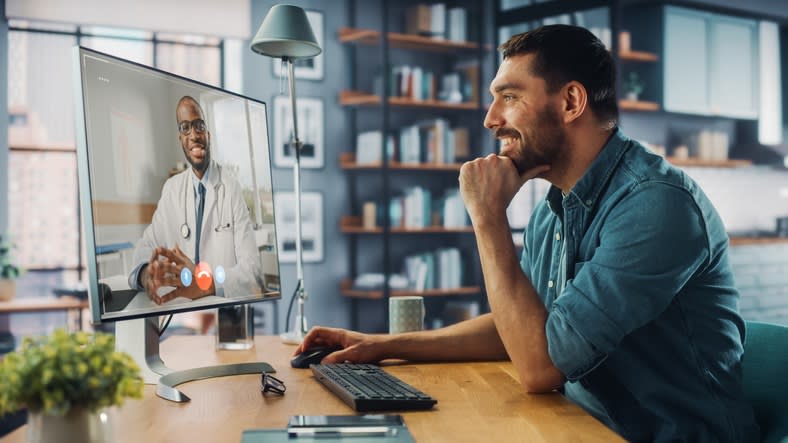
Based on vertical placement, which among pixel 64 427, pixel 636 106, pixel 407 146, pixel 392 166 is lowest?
pixel 64 427

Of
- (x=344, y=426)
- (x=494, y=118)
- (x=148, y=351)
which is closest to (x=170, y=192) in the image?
(x=148, y=351)

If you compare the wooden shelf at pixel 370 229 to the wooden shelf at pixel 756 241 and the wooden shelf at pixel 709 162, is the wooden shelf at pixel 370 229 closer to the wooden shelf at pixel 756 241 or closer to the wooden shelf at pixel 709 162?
the wooden shelf at pixel 709 162

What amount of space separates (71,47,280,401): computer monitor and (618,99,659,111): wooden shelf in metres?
4.73

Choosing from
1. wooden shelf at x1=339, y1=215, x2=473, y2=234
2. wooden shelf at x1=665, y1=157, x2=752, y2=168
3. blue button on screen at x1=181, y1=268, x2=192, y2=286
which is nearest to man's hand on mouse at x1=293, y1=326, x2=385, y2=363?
blue button on screen at x1=181, y1=268, x2=192, y2=286

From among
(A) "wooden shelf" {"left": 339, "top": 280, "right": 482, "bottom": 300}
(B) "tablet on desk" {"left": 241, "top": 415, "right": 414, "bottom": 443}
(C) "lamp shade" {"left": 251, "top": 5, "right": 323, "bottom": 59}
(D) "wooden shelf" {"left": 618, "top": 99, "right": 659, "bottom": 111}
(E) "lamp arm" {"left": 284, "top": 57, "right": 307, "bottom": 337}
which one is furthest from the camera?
(D) "wooden shelf" {"left": 618, "top": 99, "right": 659, "bottom": 111}

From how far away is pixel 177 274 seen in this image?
1305 millimetres

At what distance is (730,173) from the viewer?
684cm

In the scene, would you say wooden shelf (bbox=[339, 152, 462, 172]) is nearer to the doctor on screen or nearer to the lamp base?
the lamp base

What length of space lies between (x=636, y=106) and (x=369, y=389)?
515 cm

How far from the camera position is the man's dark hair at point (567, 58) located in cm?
151

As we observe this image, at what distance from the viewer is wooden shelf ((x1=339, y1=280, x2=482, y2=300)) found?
5152mm

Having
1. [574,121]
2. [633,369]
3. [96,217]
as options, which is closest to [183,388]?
[96,217]

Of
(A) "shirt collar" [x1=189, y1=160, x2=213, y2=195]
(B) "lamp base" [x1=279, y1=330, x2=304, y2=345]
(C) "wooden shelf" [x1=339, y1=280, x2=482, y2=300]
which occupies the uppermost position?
(A) "shirt collar" [x1=189, y1=160, x2=213, y2=195]

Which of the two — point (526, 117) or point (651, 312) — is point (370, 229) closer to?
point (526, 117)
